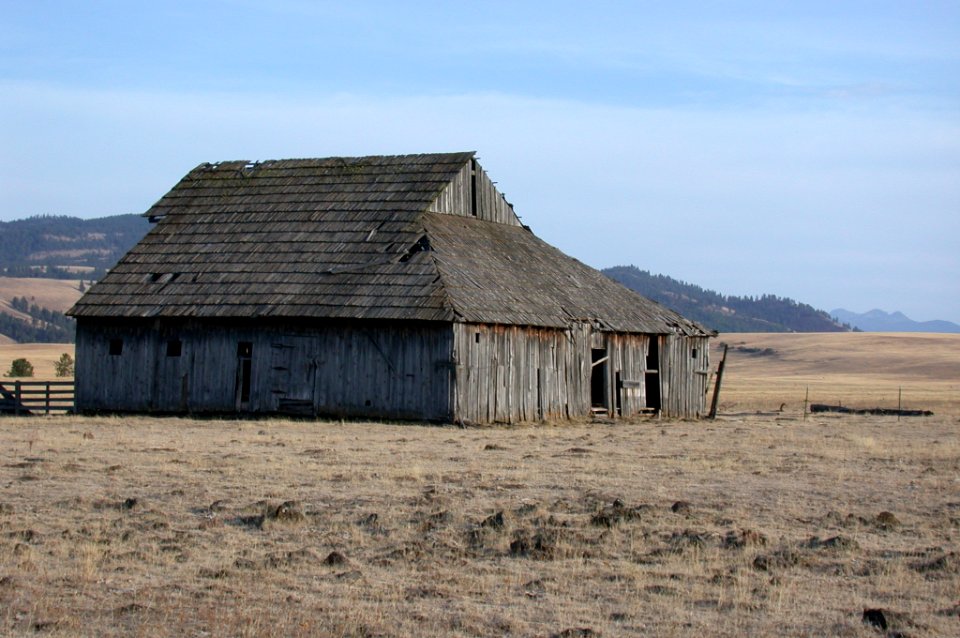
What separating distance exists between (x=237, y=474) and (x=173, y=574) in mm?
7076

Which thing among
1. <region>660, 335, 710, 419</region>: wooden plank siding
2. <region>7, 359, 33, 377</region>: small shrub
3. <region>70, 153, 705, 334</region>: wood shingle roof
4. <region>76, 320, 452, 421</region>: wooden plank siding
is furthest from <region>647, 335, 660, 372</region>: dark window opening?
<region>7, 359, 33, 377</region>: small shrub

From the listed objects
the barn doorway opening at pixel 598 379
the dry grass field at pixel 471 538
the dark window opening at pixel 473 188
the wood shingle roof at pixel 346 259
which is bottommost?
the dry grass field at pixel 471 538

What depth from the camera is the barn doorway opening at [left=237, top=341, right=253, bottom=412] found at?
112 feet

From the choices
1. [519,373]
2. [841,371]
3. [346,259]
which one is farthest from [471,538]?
[841,371]

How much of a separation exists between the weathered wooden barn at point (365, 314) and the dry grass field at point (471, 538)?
6.86 metres

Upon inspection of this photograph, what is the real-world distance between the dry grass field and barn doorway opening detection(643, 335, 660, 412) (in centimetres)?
1309

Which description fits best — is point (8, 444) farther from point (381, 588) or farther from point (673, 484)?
point (381, 588)

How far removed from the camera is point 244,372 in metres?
34.3

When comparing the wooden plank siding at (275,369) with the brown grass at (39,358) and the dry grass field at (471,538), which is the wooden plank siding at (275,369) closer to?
the dry grass field at (471,538)

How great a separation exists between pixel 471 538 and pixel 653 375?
25.7m

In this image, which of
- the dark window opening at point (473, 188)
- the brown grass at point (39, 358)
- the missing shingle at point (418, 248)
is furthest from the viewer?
the brown grass at point (39, 358)

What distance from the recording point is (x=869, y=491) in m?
18.3

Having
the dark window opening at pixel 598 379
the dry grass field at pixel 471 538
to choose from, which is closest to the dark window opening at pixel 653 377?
the dark window opening at pixel 598 379

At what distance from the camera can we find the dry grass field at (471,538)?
10641mm
